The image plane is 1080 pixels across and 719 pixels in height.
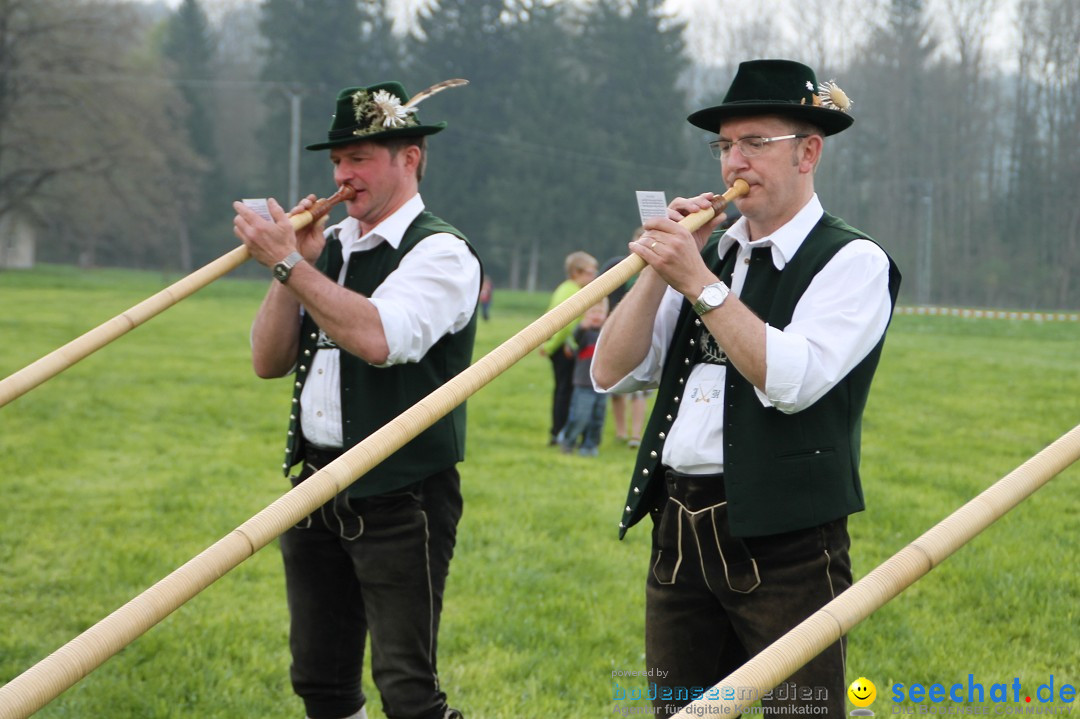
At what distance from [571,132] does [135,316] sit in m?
57.2

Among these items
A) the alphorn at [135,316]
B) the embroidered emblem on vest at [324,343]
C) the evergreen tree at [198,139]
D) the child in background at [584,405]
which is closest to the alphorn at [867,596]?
the embroidered emblem on vest at [324,343]

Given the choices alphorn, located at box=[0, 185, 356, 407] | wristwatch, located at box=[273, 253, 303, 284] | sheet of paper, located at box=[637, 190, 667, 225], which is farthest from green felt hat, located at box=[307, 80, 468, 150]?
sheet of paper, located at box=[637, 190, 667, 225]

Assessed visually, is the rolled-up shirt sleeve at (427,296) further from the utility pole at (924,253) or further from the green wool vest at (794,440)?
the utility pole at (924,253)

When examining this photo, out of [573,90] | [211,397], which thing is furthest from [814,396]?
[573,90]

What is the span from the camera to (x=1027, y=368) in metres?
18.9

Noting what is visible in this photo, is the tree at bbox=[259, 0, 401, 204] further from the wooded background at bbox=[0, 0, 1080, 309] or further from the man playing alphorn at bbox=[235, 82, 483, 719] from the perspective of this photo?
the man playing alphorn at bbox=[235, 82, 483, 719]

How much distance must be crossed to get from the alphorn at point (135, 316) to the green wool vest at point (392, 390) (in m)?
0.23

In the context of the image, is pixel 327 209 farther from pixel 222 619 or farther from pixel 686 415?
pixel 222 619

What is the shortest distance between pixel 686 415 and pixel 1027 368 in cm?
1720

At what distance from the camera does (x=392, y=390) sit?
3.91m

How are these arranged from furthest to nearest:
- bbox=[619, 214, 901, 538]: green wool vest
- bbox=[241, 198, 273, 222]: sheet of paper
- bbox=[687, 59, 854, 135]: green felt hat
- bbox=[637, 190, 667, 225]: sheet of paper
→ bbox=[241, 198, 273, 222]: sheet of paper
bbox=[637, 190, 667, 225]: sheet of paper
bbox=[687, 59, 854, 135]: green felt hat
bbox=[619, 214, 901, 538]: green wool vest

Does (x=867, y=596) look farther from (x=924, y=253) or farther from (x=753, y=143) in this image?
(x=924, y=253)

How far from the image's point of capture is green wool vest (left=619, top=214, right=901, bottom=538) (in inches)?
122

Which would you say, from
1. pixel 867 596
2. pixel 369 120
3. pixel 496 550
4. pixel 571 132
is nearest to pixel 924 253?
pixel 571 132
